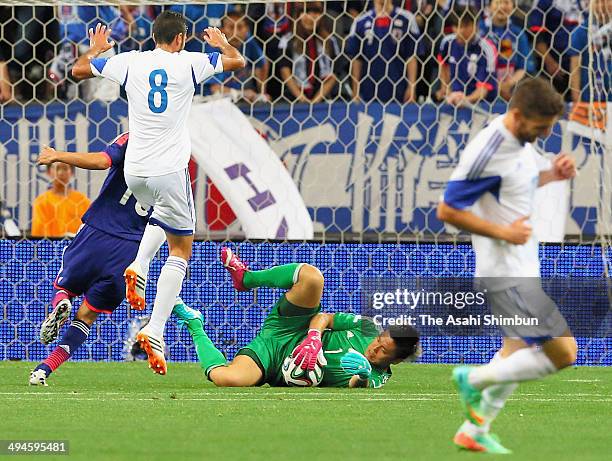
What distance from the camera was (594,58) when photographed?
1178 centimetres

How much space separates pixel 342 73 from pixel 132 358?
3.00 metres

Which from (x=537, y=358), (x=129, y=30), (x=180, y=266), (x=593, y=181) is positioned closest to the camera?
(x=537, y=358)

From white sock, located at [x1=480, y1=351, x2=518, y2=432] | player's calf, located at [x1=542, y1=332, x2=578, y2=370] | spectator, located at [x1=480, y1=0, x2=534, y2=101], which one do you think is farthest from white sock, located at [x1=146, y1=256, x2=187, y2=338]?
spectator, located at [x1=480, y1=0, x2=534, y2=101]

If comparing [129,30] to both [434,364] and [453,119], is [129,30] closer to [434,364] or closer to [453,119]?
[453,119]

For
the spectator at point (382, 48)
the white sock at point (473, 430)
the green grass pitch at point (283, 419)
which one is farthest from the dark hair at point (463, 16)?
the white sock at point (473, 430)

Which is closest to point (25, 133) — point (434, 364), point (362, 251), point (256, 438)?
point (362, 251)

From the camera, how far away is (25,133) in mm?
11539

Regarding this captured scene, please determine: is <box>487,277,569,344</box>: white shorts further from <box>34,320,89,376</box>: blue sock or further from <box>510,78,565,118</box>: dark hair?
<box>34,320,89,376</box>: blue sock

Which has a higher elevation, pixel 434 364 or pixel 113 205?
pixel 113 205

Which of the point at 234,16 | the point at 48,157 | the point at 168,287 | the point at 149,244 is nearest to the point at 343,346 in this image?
the point at 168,287

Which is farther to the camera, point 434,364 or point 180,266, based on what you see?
point 434,364

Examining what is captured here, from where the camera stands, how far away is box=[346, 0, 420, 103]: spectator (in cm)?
Result: 1195

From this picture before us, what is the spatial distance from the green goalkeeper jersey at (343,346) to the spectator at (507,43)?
11.0ft

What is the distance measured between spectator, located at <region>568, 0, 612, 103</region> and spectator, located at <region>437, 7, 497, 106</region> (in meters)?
0.68
